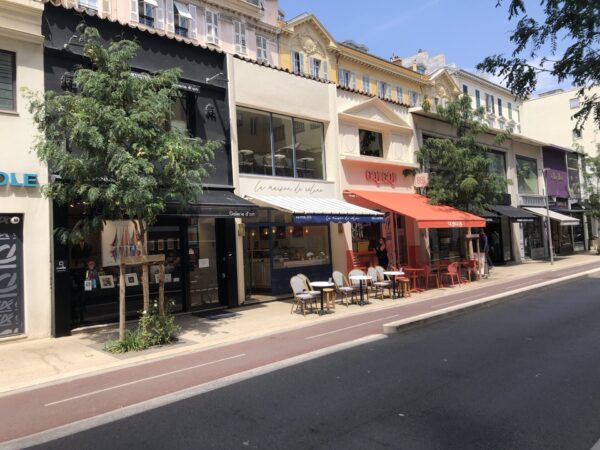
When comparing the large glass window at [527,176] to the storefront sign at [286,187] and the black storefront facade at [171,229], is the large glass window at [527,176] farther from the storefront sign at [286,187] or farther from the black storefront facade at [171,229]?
the black storefront facade at [171,229]

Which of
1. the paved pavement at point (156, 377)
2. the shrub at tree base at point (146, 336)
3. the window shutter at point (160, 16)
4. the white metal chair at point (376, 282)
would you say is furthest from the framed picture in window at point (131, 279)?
the window shutter at point (160, 16)

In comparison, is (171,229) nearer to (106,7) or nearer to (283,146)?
(283,146)

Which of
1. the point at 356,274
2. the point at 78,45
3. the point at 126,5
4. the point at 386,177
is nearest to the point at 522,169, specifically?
the point at 386,177

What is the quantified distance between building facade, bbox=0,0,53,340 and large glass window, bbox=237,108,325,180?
5.86 meters

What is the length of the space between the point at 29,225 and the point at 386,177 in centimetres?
1330

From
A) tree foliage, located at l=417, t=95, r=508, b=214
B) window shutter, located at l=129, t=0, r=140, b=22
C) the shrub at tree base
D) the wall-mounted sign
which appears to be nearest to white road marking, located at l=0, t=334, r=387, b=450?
the shrub at tree base

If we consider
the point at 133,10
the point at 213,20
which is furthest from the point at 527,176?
the point at 133,10

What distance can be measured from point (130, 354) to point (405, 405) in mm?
5462

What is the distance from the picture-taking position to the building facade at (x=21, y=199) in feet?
33.5

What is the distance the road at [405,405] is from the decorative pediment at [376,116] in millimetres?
11797

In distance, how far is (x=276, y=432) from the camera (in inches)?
182

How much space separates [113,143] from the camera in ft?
27.7

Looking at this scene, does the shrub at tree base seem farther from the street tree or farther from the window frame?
the window frame

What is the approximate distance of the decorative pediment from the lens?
1833 cm
